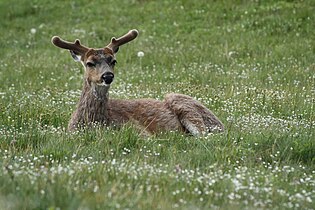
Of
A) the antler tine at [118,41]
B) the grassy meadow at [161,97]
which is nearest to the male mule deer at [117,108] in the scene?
the antler tine at [118,41]

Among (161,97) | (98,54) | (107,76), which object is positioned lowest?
(161,97)

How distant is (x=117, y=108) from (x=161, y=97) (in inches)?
93.0

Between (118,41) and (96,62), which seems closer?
(96,62)

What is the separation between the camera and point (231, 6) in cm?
1992

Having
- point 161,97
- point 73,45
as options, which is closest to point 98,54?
point 73,45

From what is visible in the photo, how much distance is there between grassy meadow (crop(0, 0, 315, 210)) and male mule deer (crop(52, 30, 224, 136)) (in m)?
0.43

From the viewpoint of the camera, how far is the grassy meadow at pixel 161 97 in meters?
5.50

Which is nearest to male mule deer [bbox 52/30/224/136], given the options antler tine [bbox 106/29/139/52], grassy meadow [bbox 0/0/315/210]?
antler tine [bbox 106/29/139/52]

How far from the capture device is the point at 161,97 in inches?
464

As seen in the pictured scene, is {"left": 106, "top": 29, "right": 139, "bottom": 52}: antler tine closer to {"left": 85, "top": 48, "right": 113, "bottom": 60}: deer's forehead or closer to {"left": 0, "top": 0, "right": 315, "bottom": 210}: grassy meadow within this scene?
{"left": 85, "top": 48, "right": 113, "bottom": 60}: deer's forehead

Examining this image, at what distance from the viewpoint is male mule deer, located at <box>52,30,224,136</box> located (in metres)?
9.20

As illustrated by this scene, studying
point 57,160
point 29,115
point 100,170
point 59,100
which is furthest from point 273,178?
point 59,100

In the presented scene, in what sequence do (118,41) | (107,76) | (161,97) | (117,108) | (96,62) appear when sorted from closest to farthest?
(107,76)
(96,62)
(117,108)
(118,41)
(161,97)

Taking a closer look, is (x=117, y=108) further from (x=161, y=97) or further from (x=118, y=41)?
(x=161, y=97)
